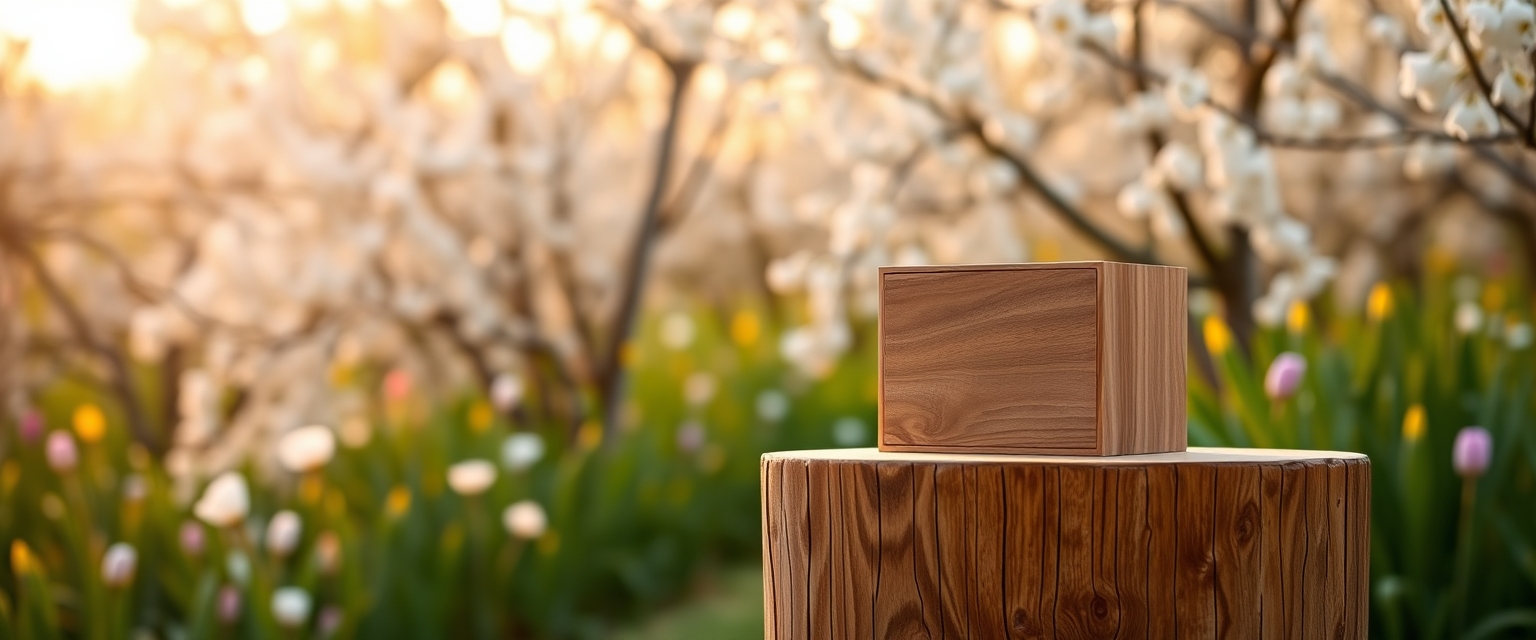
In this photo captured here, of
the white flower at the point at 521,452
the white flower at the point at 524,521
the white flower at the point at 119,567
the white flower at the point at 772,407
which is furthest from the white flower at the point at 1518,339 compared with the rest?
the white flower at the point at 119,567

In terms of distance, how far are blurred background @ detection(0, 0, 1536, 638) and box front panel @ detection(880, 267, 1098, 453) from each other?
0.73m

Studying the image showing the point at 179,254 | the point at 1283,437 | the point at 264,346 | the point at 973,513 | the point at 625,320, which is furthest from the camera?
the point at 179,254

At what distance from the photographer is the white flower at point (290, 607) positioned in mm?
3660

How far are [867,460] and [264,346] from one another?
150 inches

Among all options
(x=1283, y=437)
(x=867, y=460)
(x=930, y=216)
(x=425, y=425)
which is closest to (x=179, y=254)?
(x=425, y=425)

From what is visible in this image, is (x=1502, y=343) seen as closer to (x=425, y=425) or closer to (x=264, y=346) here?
(x=425, y=425)

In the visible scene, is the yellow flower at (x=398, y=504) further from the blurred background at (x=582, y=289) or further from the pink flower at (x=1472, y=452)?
the pink flower at (x=1472, y=452)

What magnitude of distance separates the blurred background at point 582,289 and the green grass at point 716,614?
0.12 feet

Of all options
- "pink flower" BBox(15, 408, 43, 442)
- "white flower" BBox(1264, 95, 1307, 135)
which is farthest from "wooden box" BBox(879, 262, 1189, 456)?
"pink flower" BBox(15, 408, 43, 442)

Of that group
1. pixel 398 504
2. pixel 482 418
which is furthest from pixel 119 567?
pixel 482 418

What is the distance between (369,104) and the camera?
210 inches

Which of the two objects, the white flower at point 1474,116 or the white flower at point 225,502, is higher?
the white flower at point 1474,116

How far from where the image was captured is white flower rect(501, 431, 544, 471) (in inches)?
179

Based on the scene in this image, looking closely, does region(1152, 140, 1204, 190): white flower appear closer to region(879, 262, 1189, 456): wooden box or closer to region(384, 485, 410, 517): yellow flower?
region(879, 262, 1189, 456): wooden box
